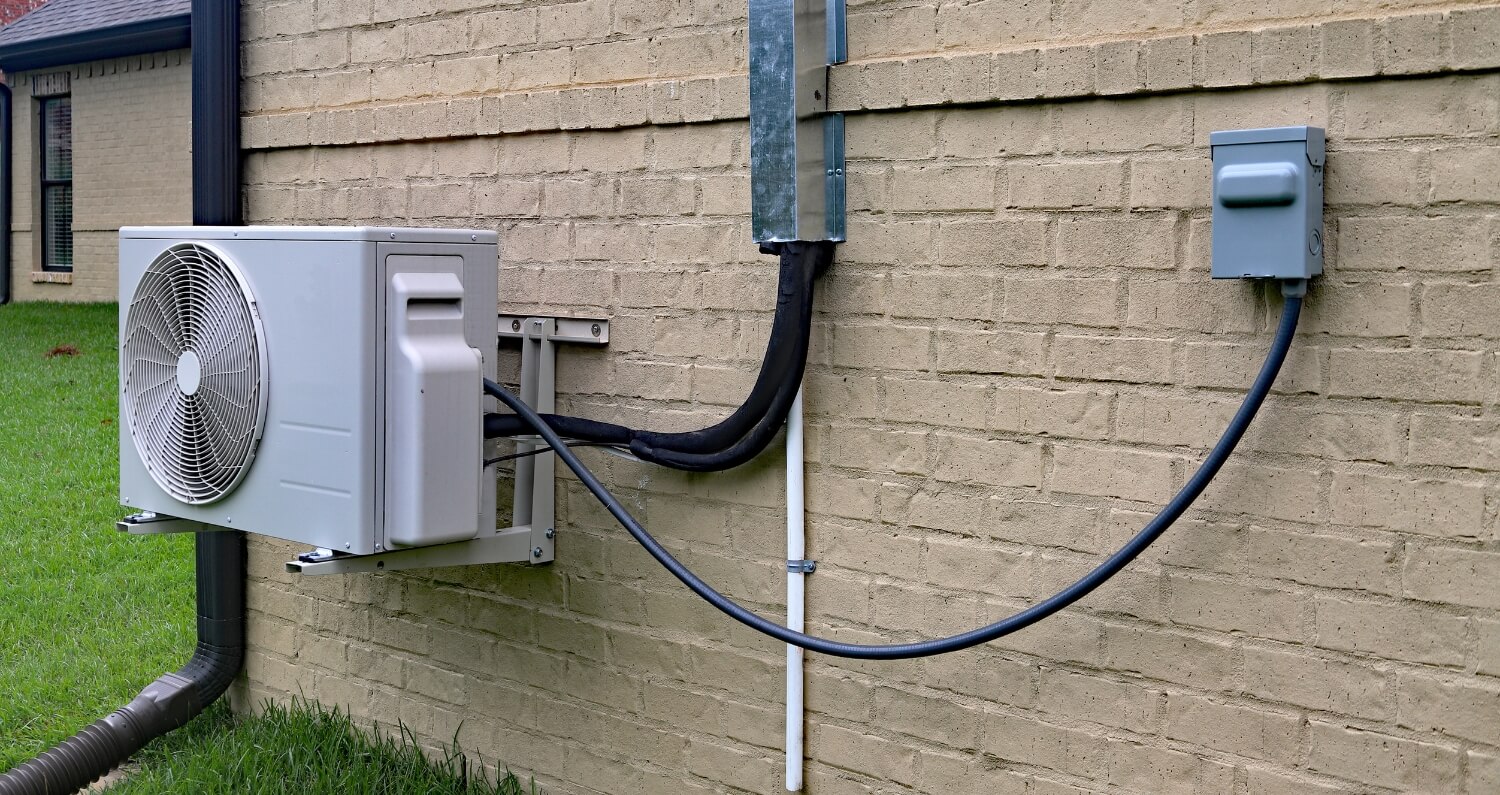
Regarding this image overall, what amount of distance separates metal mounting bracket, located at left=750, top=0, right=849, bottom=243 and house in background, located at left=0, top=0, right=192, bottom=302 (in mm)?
11933

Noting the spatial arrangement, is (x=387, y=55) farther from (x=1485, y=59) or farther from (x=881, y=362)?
(x=1485, y=59)

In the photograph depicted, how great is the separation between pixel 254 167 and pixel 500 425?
1.64 metres

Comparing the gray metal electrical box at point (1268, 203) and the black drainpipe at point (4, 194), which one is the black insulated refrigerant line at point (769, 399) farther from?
the black drainpipe at point (4, 194)

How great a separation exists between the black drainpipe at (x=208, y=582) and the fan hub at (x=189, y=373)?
114 centimetres

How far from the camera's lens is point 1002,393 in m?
2.81

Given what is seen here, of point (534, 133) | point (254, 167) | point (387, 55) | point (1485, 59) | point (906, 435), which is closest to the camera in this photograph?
point (1485, 59)

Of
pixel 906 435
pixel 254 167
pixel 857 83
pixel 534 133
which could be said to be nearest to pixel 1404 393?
pixel 906 435

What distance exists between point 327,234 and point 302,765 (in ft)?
5.32

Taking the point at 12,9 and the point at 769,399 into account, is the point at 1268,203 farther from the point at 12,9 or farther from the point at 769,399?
the point at 12,9

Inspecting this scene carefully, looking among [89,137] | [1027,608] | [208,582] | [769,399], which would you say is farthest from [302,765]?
[89,137]

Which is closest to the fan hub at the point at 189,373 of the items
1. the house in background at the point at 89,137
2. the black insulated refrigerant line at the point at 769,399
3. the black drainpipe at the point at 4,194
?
the black insulated refrigerant line at the point at 769,399

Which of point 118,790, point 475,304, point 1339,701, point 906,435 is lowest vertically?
point 118,790

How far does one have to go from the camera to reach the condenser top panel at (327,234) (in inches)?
121

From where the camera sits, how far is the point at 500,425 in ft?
11.1
